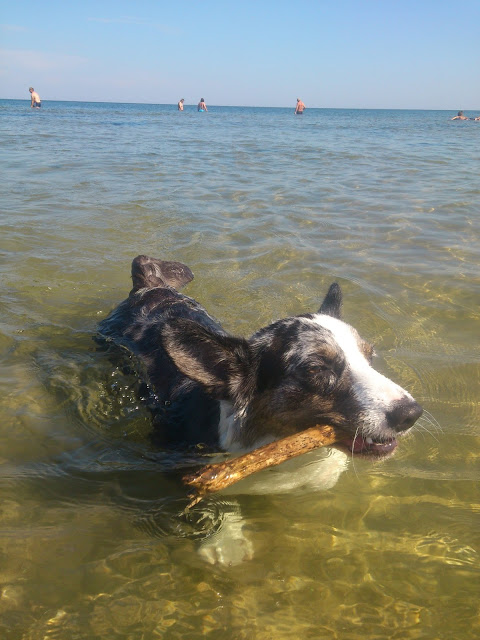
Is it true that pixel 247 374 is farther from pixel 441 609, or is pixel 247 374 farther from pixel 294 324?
pixel 441 609

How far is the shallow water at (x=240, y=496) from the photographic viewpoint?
2635 millimetres

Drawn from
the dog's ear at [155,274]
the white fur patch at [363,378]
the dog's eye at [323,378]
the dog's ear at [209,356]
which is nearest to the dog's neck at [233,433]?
the dog's ear at [209,356]

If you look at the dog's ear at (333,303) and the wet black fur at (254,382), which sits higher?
the dog's ear at (333,303)

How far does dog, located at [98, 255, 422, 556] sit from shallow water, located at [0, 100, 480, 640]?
343mm

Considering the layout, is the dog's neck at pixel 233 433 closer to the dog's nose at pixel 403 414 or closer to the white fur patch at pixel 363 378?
the white fur patch at pixel 363 378

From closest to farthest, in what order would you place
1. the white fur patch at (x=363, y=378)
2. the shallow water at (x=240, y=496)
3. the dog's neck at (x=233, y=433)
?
the shallow water at (x=240, y=496) → the white fur patch at (x=363, y=378) → the dog's neck at (x=233, y=433)

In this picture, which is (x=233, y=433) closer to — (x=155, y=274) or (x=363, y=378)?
(x=363, y=378)

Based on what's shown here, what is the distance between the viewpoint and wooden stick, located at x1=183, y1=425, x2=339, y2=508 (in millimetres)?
2902

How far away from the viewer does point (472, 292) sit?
636cm

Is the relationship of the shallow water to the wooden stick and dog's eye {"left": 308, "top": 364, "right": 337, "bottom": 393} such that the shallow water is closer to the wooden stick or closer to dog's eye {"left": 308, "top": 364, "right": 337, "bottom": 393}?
the wooden stick

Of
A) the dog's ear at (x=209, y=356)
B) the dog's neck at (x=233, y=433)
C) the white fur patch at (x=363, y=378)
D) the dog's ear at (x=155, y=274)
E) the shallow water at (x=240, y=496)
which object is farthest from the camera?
the dog's ear at (x=155, y=274)

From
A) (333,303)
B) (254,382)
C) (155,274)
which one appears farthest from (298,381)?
(155,274)

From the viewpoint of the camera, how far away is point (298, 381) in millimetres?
3326

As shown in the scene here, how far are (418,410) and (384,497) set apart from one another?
80cm
